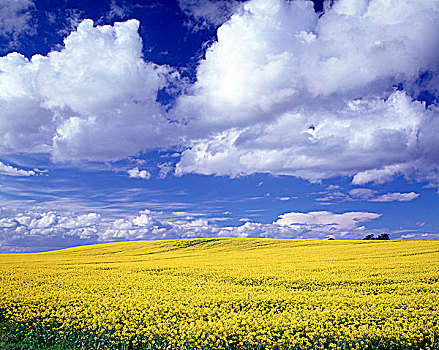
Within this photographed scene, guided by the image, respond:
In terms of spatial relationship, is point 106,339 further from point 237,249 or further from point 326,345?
point 237,249

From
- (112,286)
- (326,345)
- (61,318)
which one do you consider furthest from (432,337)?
(112,286)

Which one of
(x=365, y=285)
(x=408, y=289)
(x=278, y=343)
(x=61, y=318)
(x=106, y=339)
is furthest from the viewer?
(x=365, y=285)

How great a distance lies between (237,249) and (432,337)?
37.1 m

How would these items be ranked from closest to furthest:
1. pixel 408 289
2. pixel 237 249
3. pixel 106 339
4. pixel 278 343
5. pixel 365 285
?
pixel 278 343 < pixel 106 339 < pixel 408 289 < pixel 365 285 < pixel 237 249

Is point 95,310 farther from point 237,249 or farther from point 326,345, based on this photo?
point 237,249

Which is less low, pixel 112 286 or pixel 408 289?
pixel 112 286

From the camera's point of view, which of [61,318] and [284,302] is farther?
[284,302]

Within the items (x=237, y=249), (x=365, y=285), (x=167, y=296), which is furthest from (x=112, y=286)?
(x=237, y=249)

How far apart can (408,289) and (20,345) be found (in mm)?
16666

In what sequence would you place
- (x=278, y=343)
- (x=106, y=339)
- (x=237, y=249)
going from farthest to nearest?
(x=237, y=249)
(x=106, y=339)
(x=278, y=343)

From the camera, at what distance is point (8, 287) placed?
634 inches

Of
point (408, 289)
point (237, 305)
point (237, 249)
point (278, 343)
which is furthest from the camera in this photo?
point (237, 249)

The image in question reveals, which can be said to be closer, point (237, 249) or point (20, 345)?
point (20, 345)

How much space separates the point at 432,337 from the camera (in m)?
8.74
